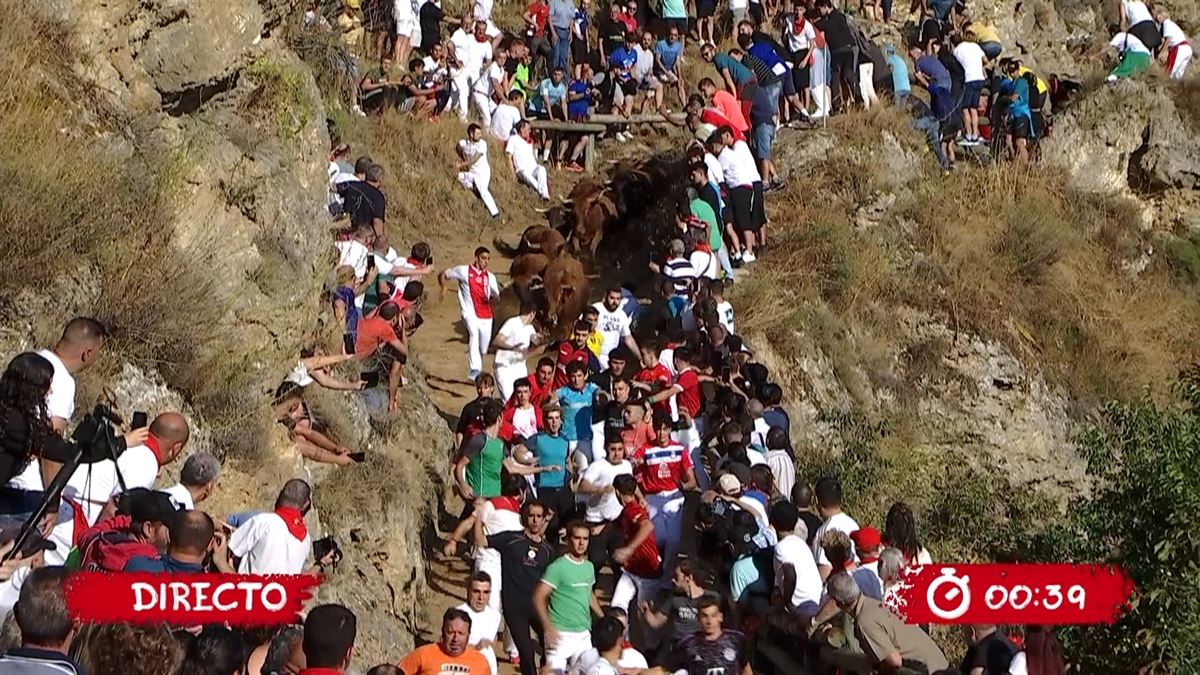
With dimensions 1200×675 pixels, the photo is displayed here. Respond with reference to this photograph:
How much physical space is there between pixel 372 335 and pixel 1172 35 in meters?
15.7

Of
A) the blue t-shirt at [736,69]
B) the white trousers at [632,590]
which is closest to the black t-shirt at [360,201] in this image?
the blue t-shirt at [736,69]

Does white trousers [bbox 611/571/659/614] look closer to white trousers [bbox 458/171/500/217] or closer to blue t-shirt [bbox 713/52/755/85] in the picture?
blue t-shirt [bbox 713/52/755/85]

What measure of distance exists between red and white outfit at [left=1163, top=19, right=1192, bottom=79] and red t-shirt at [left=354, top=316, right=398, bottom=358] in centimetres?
1474

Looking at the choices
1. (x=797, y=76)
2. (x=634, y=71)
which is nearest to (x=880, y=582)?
(x=797, y=76)

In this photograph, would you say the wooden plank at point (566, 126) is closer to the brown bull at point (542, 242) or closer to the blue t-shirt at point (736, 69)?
the blue t-shirt at point (736, 69)

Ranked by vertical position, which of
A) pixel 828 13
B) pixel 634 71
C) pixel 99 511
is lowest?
pixel 634 71

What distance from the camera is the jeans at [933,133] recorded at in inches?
772

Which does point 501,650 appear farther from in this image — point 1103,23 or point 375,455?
point 1103,23

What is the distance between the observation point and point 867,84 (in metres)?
20.2

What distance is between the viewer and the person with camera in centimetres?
742

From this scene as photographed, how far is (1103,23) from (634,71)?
9.82m

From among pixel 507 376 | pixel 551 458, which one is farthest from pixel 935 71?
pixel 551 458

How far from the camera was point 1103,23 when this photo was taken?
25.5 m

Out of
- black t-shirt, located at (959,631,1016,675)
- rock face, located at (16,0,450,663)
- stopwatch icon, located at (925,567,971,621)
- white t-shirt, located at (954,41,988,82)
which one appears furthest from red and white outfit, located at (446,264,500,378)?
white t-shirt, located at (954,41,988,82)
